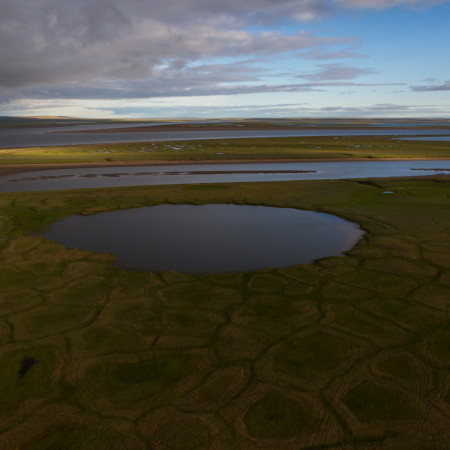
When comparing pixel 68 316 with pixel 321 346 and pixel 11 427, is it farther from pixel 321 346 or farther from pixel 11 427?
pixel 321 346

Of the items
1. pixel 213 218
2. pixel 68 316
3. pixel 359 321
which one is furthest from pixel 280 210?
pixel 68 316

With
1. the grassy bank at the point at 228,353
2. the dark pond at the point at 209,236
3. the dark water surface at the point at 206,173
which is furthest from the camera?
the dark water surface at the point at 206,173

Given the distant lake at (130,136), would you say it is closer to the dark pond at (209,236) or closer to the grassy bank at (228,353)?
the dark pond at (209,236)

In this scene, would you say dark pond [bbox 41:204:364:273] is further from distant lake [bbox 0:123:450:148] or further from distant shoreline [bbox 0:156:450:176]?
distant lake [bbox 0:123:450:148]

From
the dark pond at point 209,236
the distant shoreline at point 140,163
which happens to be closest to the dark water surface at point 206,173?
the distant shoreline at point 140,163

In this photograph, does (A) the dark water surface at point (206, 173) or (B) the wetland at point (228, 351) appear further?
(A) the dark water surface at point (206, 173)

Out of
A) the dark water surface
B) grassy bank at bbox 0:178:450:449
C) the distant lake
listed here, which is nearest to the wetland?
grassy bank at bbox 0:178:450:449

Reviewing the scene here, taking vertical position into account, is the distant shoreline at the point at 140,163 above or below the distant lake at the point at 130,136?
below

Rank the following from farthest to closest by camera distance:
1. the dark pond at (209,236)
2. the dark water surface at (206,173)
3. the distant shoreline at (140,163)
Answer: the distant shoreline at (140,163) → the dark water surface at (206,173) → the dark pond at (209,236)

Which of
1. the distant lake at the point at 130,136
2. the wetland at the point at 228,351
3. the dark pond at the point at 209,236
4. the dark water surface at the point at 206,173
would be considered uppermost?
the distant lake at the point at 130,136
